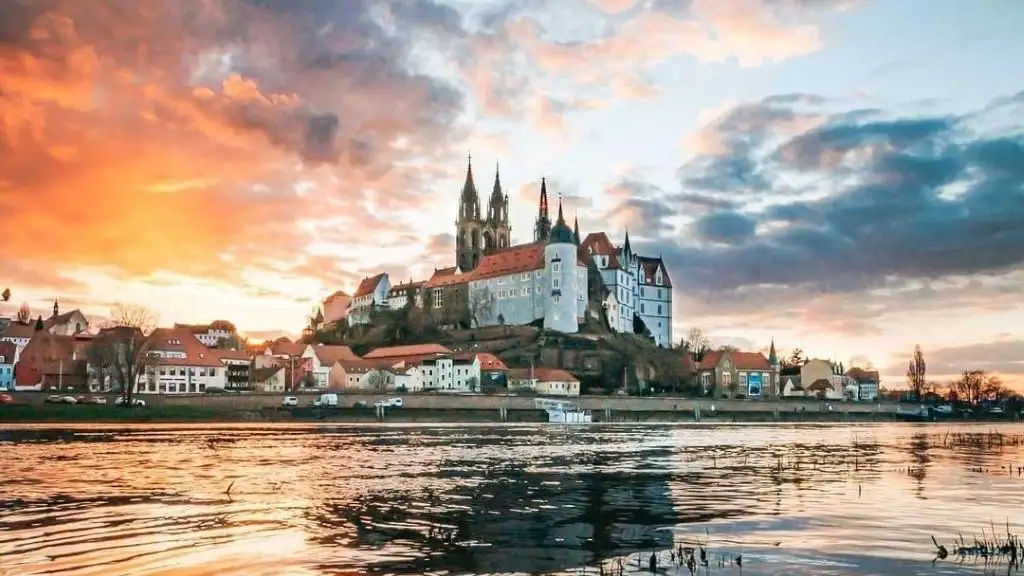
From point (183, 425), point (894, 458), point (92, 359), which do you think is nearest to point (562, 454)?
point (894, 458)

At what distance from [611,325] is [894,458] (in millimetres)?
123663

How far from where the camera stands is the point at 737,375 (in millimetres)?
158750

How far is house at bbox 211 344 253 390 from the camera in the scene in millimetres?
137775

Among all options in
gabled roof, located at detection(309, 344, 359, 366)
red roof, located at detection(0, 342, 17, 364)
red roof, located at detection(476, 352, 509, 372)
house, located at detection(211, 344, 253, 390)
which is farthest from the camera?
gabled roof, located at detection(309, 344, 359, 366)

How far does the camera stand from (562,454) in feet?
149

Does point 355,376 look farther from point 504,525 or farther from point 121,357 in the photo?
point 504,525

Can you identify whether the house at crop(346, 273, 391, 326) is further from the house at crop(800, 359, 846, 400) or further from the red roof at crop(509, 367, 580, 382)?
the house at crop(800, 359, 846, 400)

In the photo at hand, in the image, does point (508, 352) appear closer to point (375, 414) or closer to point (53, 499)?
point (375, 414)

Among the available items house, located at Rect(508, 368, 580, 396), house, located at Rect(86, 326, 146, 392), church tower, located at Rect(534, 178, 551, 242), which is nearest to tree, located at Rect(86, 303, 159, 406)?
house, located at Rect(86, 326, 146, 392)

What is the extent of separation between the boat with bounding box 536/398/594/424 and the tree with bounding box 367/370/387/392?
3112 cm

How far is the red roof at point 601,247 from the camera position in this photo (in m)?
175

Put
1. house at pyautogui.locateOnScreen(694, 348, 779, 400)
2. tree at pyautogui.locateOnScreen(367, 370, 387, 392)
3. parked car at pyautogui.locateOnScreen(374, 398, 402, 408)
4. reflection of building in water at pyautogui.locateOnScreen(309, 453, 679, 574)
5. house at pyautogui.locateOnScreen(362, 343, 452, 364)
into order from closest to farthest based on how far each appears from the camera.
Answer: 1. reflection of building in water at pyautogui.locateOnScreen(309, 453, 679, 574)
2. parked car at pyautogui.locateOnScreen(374, 398, 402, 408)
3. tree at pyautogui.locateOnScreen(367, 370, 387, 392)
4. house at pyautogui.locateOnScreen(362, 343, 452, 364)
5. house at pyautogui.locateOnScreen(694, 348, 779, 400)

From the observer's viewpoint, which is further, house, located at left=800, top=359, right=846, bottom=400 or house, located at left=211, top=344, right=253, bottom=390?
house, located at left=800, top=359, right=846, bottom=400

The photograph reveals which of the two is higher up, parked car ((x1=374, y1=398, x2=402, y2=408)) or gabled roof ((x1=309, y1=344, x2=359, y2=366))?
gabled roof ((x1=309, y1=344, x2=359, y2=366))
